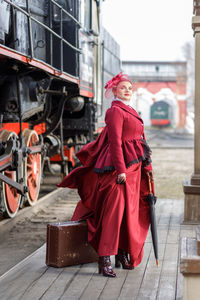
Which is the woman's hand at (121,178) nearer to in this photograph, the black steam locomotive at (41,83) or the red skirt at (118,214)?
the red skirt at (118,214)

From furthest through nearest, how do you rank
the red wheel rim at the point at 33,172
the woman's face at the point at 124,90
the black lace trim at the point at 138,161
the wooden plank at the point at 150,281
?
1. the red wheel rim at the point at 33,172
2. the woman's face at the point at 124,90
3. the black lace trim at the point at 138,161
4. the wooden plank at the point at 150,281

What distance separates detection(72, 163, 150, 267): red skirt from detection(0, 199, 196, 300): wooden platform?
0.19 m

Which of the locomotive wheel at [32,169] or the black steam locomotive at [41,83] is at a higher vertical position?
the black steam locomotive at [41,83]

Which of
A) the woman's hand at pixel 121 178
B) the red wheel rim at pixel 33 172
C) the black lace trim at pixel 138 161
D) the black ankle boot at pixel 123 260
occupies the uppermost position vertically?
the black lace trim at pixel 138 161

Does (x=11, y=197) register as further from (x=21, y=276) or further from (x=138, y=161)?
(x=138, y=161)

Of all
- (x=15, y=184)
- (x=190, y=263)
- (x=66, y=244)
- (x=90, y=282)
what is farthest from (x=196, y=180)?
(x=190, y=263)

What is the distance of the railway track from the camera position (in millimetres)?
5566

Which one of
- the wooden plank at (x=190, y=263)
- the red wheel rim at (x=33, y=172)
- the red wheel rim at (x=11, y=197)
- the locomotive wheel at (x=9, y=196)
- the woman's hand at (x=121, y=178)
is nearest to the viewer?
the wooden plank at (x=190, y=263)

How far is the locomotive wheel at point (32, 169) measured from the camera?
7846 mm

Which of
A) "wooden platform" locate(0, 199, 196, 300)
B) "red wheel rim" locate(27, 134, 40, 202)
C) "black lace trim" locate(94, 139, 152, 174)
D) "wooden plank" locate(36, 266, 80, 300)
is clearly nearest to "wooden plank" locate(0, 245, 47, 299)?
"wooden platform" locate(0, 199, 196, 300)

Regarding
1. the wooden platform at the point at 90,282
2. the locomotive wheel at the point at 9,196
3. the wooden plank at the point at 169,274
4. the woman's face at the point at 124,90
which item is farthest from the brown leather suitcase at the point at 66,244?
the locomotive wheel at the point at 9,196

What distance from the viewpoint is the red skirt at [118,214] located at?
4156 mm

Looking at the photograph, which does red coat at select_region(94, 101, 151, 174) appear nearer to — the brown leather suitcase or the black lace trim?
the black lace trim

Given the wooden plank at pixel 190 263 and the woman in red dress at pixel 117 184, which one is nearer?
the wooden plank at pixel 190 263
